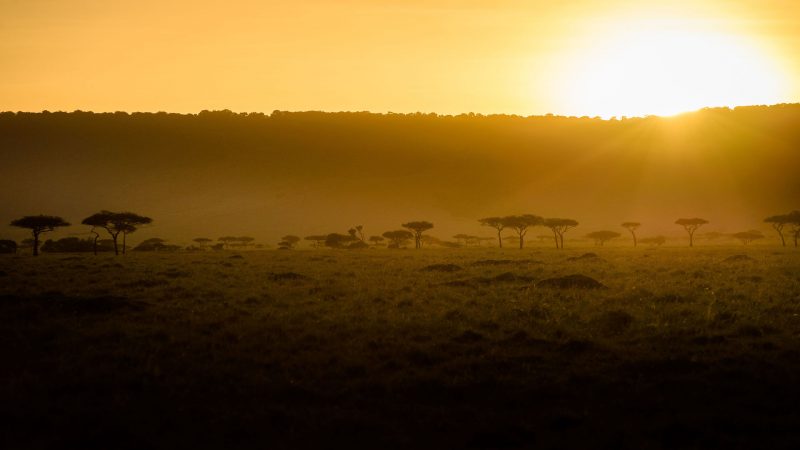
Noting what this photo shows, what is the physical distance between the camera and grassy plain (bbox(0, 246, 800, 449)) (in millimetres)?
9430

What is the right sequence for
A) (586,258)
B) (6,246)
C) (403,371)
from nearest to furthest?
(403,371) → (586,258) → (6,246)

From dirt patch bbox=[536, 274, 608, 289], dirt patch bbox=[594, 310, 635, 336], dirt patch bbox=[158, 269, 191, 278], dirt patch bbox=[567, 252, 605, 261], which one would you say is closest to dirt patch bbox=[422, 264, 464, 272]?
dirt patch bbox=[536, 274, 608, 289]

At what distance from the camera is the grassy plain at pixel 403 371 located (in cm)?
943

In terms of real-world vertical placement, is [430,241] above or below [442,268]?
below

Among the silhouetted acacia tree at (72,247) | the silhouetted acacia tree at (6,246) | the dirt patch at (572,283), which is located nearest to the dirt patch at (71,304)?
the dirt patch at (572,283)

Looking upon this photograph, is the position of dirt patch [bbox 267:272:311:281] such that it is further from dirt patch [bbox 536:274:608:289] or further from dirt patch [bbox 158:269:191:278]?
dirt patch [bbox 536:274:608:289]

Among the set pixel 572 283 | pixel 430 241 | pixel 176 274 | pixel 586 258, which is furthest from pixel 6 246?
pixel 572 283

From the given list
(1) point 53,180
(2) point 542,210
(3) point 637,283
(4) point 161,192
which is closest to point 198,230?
(4) point 161,192

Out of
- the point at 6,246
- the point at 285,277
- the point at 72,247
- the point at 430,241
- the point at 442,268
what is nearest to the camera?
the point at 285,277

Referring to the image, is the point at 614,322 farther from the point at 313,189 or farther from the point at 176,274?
the point at 313,189

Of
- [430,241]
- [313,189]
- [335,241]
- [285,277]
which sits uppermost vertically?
[313,189]

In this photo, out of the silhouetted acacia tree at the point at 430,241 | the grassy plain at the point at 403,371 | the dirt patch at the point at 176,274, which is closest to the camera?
the grassy plain at the point at 403,371

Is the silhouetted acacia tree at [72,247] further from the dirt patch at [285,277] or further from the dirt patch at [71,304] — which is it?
the dirt patch at [71,304]

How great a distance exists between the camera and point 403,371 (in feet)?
41.2
